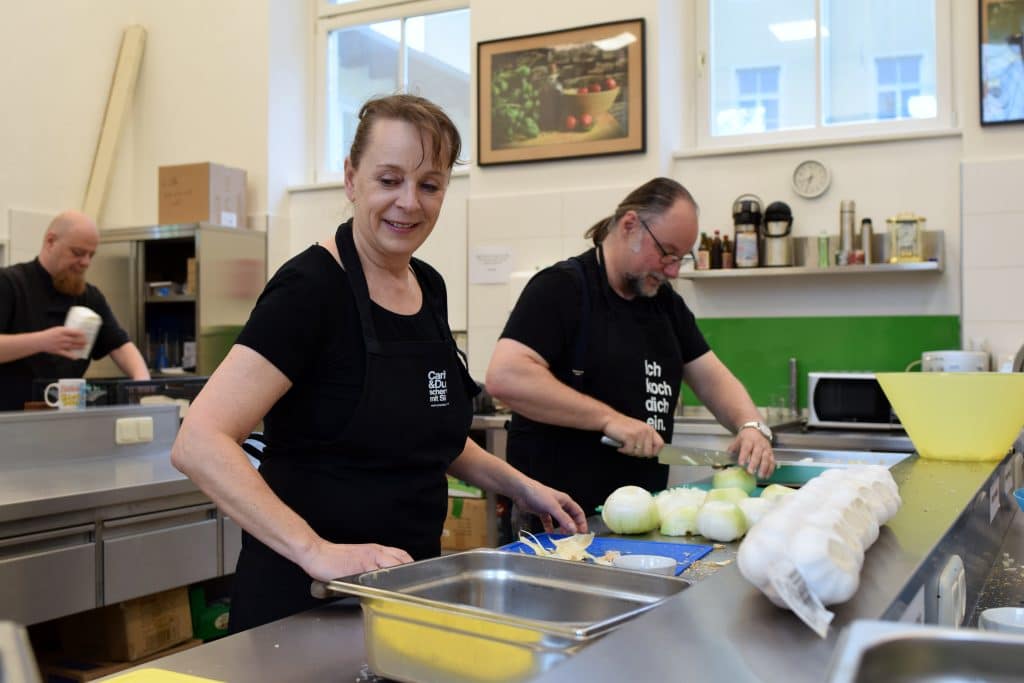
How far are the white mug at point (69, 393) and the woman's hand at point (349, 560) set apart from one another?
2.62m

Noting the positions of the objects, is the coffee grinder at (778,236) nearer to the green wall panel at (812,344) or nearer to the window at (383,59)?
the green wall panel at (812,344)

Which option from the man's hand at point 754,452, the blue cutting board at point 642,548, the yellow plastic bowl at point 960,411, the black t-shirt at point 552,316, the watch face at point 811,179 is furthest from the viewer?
the watch face at point 811,179

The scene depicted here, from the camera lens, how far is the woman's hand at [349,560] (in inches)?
50.3

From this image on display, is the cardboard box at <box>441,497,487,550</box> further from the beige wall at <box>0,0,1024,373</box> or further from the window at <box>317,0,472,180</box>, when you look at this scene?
the window at <box>317,0,472,180</box>

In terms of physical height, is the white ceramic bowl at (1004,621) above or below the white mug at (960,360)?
below

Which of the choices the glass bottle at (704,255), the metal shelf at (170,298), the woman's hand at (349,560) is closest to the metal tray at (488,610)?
the woman's hand at (349,560)

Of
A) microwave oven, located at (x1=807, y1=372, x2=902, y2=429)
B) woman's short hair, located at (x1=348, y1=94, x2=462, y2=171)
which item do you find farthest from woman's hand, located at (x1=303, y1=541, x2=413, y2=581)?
microwave oven, located at (x1=807, y1=372, x2=902, y2=429)

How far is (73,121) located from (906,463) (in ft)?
19.1

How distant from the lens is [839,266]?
14.2 ft

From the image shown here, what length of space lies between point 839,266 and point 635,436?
2.48m

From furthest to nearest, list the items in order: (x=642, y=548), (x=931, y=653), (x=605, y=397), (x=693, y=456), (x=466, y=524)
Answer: (x=466, y=524) < (x=605, y=397) < (x=693, y=456) < (x=642, y=548) < (x=931, y=653)

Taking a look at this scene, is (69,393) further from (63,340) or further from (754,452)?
(754,452)

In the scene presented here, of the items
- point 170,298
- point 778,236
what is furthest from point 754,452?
point 170,298

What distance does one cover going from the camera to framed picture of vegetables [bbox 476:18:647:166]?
16.1 feet
